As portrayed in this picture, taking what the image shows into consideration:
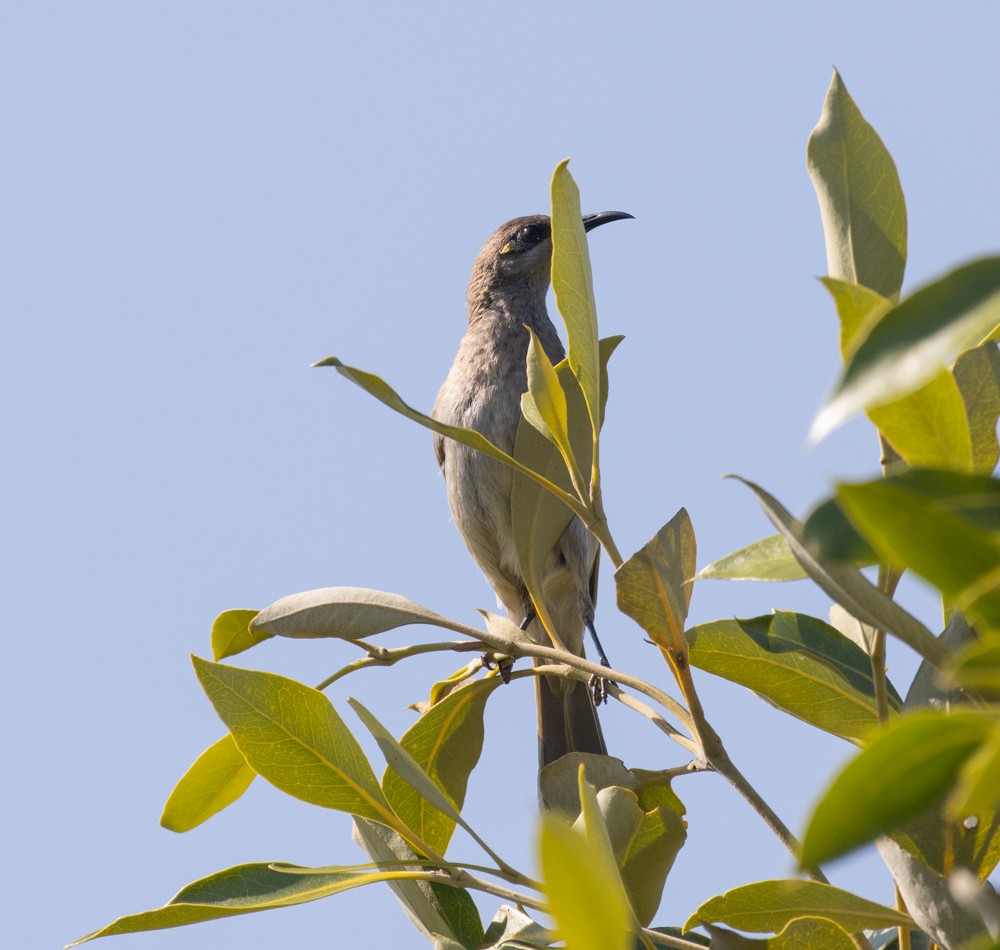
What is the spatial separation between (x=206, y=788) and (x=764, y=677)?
1.00 m

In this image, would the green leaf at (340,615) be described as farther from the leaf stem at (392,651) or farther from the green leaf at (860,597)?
the green leaf at (860,597)

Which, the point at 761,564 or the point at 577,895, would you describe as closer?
the point at 577,895

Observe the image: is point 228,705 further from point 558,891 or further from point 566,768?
point 558,891

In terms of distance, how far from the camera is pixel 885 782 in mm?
725

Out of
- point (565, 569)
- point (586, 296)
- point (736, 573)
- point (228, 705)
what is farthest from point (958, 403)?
point (565, 569)

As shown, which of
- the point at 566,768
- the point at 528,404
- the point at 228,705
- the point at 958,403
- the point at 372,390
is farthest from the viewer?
the point at 566,768

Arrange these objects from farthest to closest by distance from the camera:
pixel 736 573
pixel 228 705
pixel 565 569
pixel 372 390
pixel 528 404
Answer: pixel 565 569
pixel 528 404
pixel 228 705
pixel 372 390
pixel 736 573

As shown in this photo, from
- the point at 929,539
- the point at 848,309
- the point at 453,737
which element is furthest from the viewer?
the point at 453,737

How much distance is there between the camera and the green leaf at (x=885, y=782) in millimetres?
717

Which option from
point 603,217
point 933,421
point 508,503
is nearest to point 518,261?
point 603,217

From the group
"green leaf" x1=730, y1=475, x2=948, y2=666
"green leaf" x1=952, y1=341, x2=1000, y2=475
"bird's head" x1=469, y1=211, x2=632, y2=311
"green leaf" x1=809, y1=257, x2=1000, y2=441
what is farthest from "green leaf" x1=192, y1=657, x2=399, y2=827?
"bird's head" x1=469, y1=211, x2=632, y2=311

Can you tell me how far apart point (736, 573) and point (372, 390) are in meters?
0.55

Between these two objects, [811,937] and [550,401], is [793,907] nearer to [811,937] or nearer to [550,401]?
[811,937]

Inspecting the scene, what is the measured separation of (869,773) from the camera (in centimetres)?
72
